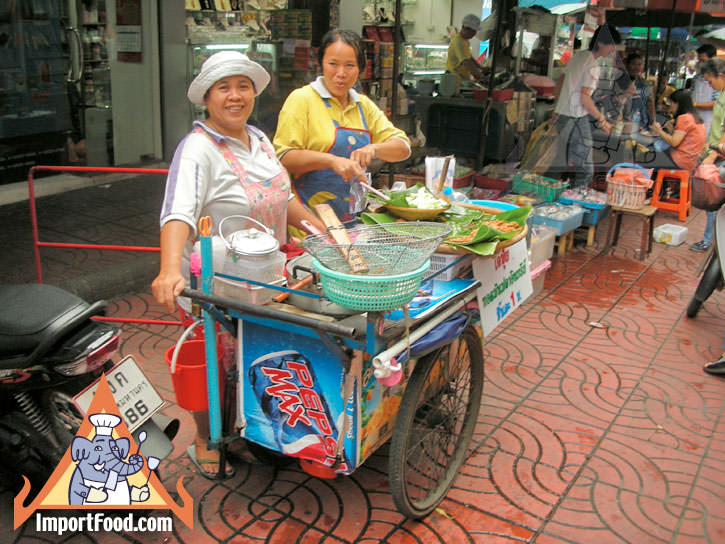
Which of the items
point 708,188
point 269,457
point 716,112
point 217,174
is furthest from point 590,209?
point 217,174

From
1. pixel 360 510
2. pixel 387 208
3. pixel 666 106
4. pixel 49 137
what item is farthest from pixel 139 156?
pixel 666 106

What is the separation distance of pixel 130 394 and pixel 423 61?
10559mm

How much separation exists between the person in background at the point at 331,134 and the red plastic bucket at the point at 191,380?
102cm

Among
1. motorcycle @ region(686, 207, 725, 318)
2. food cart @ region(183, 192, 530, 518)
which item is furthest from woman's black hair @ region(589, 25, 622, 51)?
food cart @ region(183, 192, 530, 518)

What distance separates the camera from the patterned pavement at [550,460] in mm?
Result: 2947

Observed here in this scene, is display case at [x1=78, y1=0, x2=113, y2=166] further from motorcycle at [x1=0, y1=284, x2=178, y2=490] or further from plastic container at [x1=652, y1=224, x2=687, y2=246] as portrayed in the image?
plastic container at [x1=652, y1=224, x2=687, y2=246]

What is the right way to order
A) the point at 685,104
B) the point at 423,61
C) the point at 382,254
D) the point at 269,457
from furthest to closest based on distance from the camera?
the point at 423,61 → the point at 685,104 → the point at 269,457 → the point at 382,254

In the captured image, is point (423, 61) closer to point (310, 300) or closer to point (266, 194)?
point (266, 194)

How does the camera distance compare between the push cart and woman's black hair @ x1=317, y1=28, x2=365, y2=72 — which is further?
woman's black hair @ x1=317, y1=28, x2=365, y2=72

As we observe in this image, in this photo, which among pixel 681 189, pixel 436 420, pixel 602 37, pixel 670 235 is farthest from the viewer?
pixel 602 37

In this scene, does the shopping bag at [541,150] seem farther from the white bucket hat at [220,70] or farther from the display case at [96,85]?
the white bucket hat at [220,70]

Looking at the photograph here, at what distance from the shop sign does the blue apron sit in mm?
908

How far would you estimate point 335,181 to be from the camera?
3684 millimetres

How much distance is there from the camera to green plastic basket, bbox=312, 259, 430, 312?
2.24m
